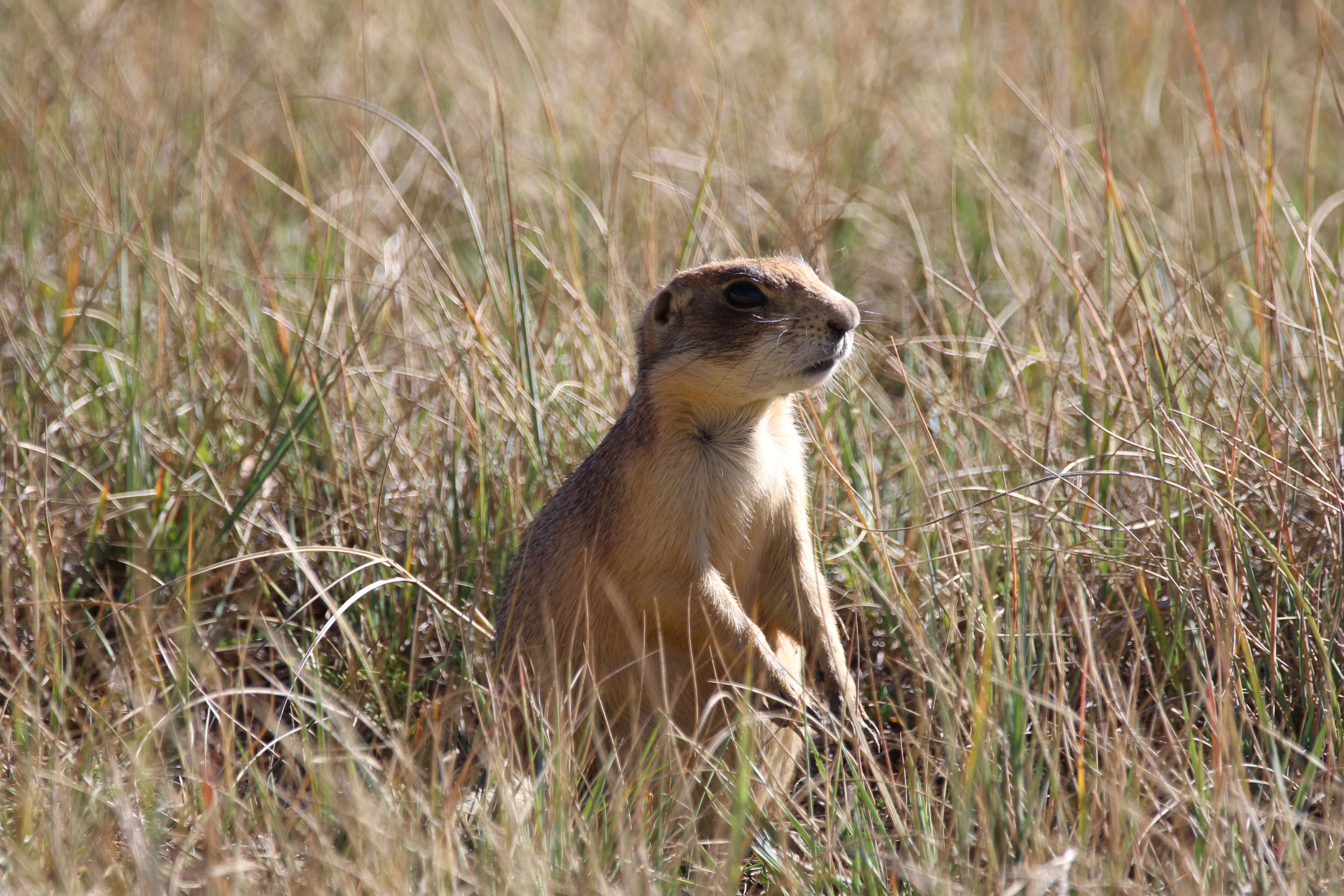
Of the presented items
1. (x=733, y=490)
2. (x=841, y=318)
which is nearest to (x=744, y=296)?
(x=841, y=318)

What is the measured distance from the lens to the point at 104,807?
9.33 ft

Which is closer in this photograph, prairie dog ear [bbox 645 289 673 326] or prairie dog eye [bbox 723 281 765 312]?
prairie dog eye [bbox 723 281 765 312]

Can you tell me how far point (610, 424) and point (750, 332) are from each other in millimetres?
1227

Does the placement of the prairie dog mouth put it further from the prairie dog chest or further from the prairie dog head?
the prairie dog chest

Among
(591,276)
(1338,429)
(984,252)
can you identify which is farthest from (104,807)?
(984,252)

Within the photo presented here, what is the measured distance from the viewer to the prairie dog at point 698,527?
10.7ft

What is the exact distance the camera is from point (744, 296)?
3.29m

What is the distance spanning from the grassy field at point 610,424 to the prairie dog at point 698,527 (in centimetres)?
24

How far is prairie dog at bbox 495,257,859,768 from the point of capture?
10.7 feet

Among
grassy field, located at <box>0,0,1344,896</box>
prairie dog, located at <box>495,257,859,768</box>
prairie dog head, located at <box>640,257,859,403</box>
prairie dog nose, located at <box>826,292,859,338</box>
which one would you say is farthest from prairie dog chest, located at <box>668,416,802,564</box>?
prairie dog nose, located at <box>826,292,859,338</box>

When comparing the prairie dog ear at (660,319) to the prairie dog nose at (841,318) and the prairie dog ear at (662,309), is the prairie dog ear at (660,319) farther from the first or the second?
the prairie dog nose at (841,318)

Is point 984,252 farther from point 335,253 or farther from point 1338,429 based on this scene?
point 335,253

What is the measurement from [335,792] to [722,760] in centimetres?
99

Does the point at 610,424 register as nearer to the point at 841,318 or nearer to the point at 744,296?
the point at 744,296
